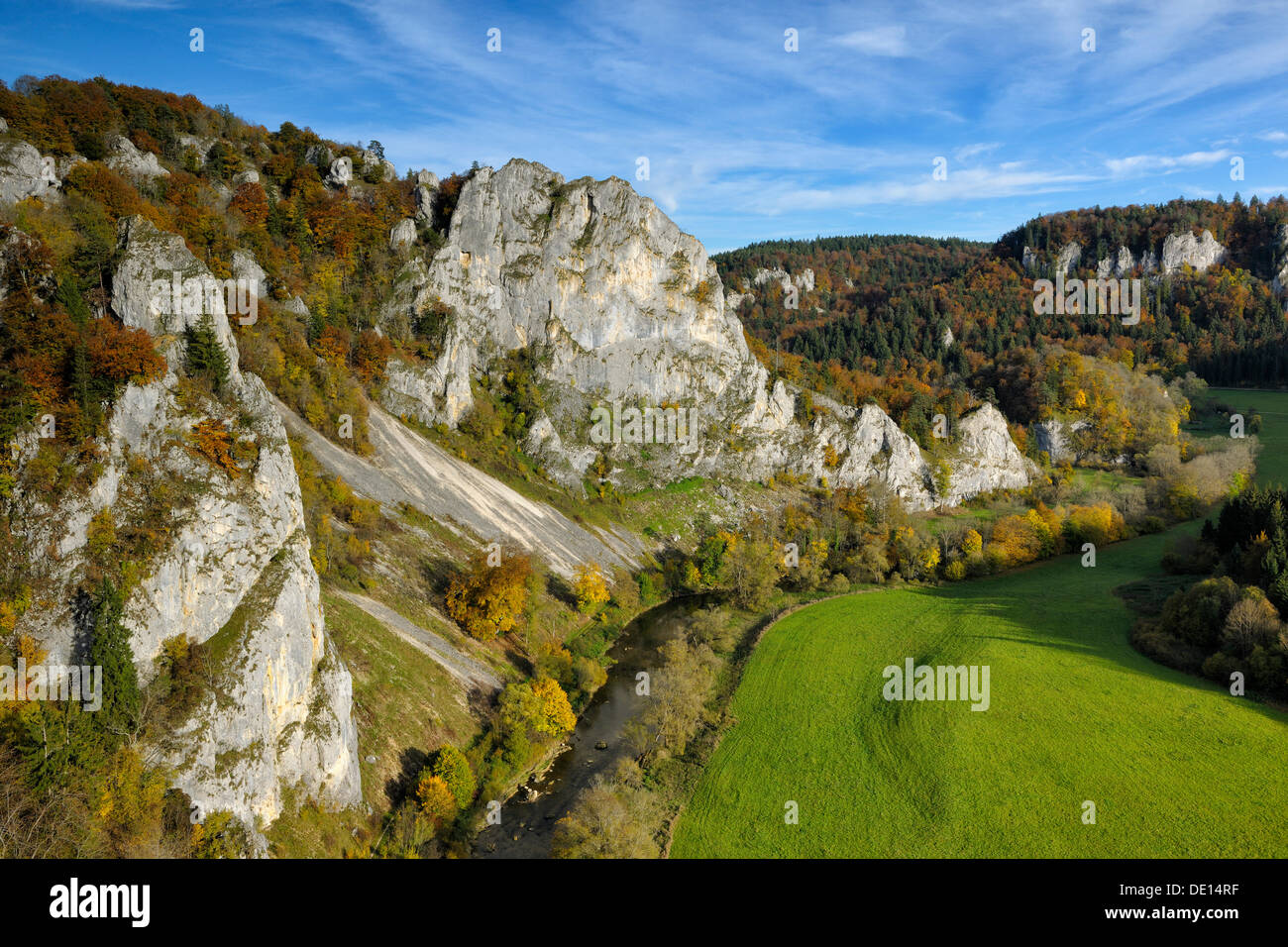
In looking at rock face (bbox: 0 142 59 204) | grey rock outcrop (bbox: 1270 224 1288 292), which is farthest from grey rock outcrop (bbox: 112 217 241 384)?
grey rock outcrop (bbox: 1270 224 1288 292)

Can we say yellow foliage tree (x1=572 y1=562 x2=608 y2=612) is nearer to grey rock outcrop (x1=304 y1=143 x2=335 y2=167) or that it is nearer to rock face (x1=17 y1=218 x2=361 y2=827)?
rock face (x1=17 y1=218 x2=361 y2=827)

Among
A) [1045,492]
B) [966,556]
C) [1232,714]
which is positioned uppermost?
[1045,492]

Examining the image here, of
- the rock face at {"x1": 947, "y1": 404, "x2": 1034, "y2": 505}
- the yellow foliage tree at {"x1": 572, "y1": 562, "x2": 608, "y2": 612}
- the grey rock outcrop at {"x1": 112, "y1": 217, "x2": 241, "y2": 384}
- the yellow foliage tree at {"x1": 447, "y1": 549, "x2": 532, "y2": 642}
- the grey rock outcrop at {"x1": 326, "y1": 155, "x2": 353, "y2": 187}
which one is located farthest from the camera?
the rock face at {"x1": 947, "y1": 404, "x2": 1034, "y2": 505}

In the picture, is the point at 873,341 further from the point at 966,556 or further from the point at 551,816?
the point at 551,816

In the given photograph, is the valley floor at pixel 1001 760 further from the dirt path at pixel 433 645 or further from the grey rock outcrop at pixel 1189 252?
the grey rock outcrop at pixel 1189 252

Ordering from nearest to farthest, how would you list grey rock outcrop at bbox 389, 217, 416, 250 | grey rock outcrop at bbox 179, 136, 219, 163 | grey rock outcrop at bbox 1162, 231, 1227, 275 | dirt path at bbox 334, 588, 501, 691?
dirt path at bbox 334, 588, 501, 691, grey rock outcrop at bbox 179, 136, 219, 163, grey rock outcrop at bbox 389, 217, 416, 250, grey rock outcrop at bbox 1162, 231, 1227, 275

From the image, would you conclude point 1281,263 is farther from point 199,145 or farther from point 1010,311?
point 199,145
